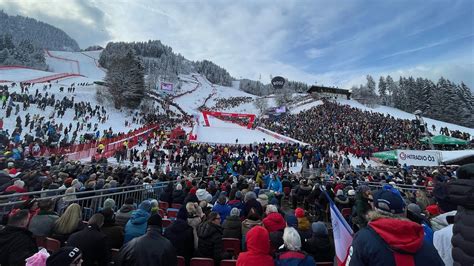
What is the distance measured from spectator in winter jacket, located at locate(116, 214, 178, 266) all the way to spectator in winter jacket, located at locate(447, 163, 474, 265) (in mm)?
3047

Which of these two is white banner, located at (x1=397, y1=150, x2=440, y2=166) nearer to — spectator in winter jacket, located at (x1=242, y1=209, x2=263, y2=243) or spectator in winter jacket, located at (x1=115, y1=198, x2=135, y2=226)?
spectator in winter jacket, located at (x1=242, y1=209, x2=263, y2=243)

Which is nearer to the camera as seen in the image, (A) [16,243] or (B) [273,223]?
(A) [16,243]

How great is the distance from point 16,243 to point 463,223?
504 cm

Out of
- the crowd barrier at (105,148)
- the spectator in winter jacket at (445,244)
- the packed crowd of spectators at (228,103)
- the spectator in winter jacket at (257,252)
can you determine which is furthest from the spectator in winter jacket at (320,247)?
the packed crowd of spectators at (228,103)

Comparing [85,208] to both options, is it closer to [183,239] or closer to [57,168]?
[183,239]

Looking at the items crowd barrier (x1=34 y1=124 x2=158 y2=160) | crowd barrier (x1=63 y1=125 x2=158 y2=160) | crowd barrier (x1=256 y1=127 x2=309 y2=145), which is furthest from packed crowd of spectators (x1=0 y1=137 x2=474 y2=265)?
crowd barrier (x1=256 y1=127 x2=309 y2=145)

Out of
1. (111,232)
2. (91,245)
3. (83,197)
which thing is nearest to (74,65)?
(83,197)

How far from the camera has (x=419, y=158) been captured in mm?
17906

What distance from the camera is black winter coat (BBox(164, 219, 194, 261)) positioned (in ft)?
13.5

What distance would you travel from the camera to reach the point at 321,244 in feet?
13.3

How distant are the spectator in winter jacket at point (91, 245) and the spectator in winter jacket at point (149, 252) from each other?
1.85 ft

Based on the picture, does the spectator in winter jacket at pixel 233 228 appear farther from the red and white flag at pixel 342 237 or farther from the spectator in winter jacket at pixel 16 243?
the spectator in winter jacket at pixel 16 243

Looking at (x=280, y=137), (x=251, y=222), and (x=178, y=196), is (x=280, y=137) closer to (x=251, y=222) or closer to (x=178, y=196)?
(x=178, y=196)

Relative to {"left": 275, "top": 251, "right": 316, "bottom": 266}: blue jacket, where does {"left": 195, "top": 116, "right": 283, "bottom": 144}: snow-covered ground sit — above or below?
above
